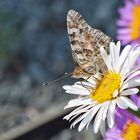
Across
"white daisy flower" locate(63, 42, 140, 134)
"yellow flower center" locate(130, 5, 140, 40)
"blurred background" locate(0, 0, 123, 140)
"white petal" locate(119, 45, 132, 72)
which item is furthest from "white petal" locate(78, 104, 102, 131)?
"blurred background" locate(0, 0, 123, 140)

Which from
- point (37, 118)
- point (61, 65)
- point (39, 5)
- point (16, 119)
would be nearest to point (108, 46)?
point (37, 118)

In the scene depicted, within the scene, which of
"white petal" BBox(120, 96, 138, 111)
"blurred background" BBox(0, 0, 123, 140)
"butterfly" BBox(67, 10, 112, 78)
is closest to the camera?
"white petal" BBox(120, 96, 138, 111)

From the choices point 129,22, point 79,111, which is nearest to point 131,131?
Answer: point 79,111

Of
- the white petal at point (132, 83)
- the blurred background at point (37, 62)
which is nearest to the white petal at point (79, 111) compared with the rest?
the white petal at point (132, 83)

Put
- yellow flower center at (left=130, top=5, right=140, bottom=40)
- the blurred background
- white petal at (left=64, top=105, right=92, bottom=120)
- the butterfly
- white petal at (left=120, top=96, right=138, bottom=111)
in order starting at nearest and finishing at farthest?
white petal at (left=120, top=96, right=138, bottom=111), white petal at (left=64, top=105, right=92, bottom=120), the butterfly, yellow flower center at (left=130, top=5, right=140, bottom=40), the blurred background

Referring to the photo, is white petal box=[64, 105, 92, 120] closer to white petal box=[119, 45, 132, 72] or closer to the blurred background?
white petal box=[119, 45, 132, 72]
